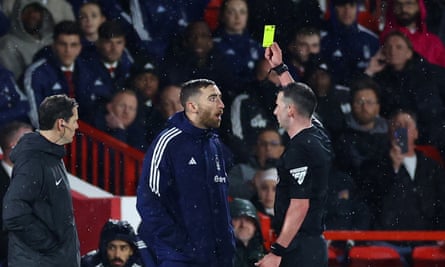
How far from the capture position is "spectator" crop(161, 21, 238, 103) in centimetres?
1177

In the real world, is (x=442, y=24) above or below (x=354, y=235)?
above

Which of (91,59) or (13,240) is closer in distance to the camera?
(13,240)

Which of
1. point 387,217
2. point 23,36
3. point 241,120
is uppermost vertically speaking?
point 23,36

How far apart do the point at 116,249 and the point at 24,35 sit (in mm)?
3160

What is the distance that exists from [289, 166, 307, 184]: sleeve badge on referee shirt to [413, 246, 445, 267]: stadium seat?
154 inches

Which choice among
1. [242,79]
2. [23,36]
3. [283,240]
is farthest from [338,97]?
[283,240]

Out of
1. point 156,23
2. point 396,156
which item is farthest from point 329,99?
point 156,23

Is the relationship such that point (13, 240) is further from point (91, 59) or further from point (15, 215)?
point (91, 59)

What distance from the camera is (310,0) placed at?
13.0 meters

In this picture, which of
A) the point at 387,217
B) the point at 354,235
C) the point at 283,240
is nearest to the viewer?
the point at 283,240

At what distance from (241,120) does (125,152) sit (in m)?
1.40

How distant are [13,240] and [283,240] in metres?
1.67

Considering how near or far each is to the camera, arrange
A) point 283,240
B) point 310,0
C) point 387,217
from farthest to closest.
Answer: point 310,0
point 387,217
point 283,240

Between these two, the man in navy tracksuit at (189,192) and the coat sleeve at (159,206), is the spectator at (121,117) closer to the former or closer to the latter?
the man in navy tracksuit at (189,192)
